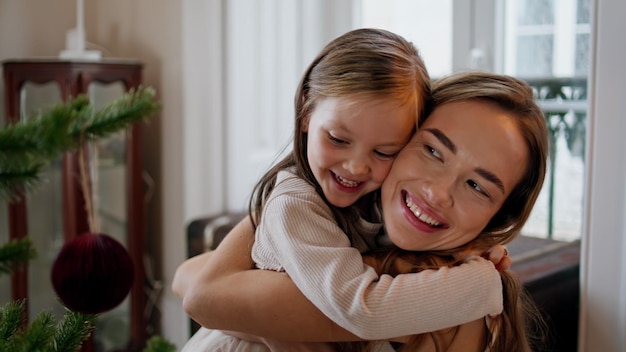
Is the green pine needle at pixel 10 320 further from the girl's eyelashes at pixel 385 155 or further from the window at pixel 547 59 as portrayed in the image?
the window at pixel 547 59

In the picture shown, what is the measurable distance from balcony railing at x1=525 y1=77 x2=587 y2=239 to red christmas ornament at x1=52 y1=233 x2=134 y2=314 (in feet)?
5.52

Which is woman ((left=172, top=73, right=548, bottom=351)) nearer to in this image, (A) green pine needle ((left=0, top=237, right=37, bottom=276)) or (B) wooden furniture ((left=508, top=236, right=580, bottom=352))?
(A) green pine needle ((left=0, top=237, right=37, bottom=276))

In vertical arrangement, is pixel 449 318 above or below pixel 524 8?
below

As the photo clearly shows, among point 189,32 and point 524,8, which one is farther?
point 189,32

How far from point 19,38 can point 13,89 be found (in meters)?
0.39

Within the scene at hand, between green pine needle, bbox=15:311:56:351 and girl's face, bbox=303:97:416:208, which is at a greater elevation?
girl's face, bbox=303:97:416:208

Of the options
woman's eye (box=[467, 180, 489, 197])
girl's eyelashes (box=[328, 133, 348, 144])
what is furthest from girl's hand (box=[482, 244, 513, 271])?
girl's eyelashes (box=[328, 133, 348, 144])

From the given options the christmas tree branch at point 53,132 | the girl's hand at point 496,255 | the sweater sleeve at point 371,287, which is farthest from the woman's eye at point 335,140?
the christmas tree branch at point 53,132

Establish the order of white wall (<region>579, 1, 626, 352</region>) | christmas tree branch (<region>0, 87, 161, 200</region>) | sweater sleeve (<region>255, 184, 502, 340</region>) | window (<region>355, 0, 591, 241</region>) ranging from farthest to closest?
window (<region>355, 0, 591, 241</region>) → white wall (<region>579, 1, 626, 352</region>) → sweater sleeve (<region>255, 184, 502, 340</region>) → christmas tree branch (<region>0, 87, 161, 200</region>)

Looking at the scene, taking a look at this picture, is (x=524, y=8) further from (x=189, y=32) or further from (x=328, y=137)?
(x=328, y=137)

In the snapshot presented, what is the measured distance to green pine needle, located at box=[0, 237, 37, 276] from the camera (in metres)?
0.63

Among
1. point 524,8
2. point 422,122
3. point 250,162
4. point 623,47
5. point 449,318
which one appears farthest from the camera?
point 250,162

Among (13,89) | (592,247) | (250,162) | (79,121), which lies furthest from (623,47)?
(13,89)

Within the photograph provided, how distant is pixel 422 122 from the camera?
1047 millimetres
